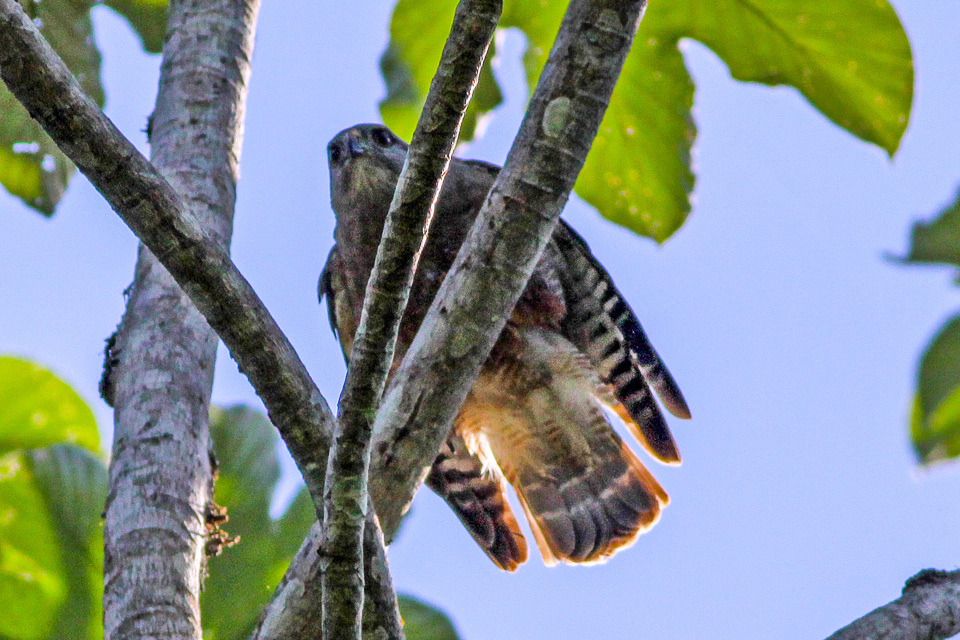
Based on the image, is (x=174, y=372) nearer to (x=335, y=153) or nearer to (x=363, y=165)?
(x=363, y=165)

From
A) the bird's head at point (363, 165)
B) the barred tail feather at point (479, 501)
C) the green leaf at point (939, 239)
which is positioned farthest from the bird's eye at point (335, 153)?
the green leaf at point (939, 239)

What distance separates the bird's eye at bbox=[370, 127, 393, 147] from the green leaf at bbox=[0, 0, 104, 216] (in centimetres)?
129

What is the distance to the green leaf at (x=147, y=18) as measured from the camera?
4.32 meters

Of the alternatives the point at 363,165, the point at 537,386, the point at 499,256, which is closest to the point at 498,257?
the point at 499,256

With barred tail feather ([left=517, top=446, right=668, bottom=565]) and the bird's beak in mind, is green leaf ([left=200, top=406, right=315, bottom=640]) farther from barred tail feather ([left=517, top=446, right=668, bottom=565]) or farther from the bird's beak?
the bird's beak

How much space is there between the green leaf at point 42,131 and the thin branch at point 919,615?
3197mm

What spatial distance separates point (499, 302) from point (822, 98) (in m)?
1.69

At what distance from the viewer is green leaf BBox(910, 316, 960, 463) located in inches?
87.4

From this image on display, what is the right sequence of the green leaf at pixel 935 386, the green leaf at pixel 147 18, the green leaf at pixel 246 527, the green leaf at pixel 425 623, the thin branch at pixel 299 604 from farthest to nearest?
1. the green leaf at pixel 147 18
2. the green leaf at pixel 246 527
3. the green leaf at pixel 425 623
4. the thin branch at pixel 299 604
5. the green leaf at pixel 935 386

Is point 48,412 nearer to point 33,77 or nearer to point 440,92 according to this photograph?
point 33,77

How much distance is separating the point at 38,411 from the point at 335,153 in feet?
5.74

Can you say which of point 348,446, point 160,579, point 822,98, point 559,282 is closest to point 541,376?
point 559,282

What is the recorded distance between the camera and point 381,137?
187 inches

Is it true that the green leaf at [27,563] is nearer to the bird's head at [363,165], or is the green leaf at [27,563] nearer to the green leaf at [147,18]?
the bird's head at [363,165]
